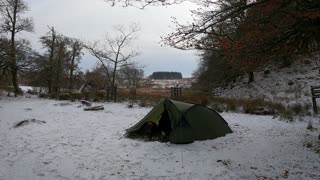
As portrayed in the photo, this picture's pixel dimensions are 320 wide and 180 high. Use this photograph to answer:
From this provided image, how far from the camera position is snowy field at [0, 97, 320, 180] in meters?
7.37

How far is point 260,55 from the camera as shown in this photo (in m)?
8.02

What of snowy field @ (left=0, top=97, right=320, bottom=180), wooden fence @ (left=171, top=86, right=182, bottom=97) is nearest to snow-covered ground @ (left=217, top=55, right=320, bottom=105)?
wooden fence @ (left=171, top=86, right=182, bottom=97)

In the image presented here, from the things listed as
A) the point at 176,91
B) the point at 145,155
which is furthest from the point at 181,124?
the point at 176,91

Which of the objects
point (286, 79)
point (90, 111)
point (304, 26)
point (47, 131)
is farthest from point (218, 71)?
point (304, 26)

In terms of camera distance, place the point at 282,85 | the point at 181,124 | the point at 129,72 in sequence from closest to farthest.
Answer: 1. the point at 181,124
2. the point at 282,85
3. the point at 129,72

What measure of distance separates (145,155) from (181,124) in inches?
74.5

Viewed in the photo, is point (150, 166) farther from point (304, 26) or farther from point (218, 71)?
point (218, 71)

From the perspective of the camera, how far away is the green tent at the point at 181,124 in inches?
398

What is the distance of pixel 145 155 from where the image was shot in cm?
885

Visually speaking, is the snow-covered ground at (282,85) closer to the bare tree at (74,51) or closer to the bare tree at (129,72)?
the bare tree at (129,72)

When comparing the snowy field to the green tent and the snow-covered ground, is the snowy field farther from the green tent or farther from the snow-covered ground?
the snow-covered ground

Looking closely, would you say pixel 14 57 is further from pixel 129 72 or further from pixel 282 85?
pixel 282 85

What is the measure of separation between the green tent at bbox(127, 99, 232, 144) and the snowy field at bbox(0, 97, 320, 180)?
32 centimetres

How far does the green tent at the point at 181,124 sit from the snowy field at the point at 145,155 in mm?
322
